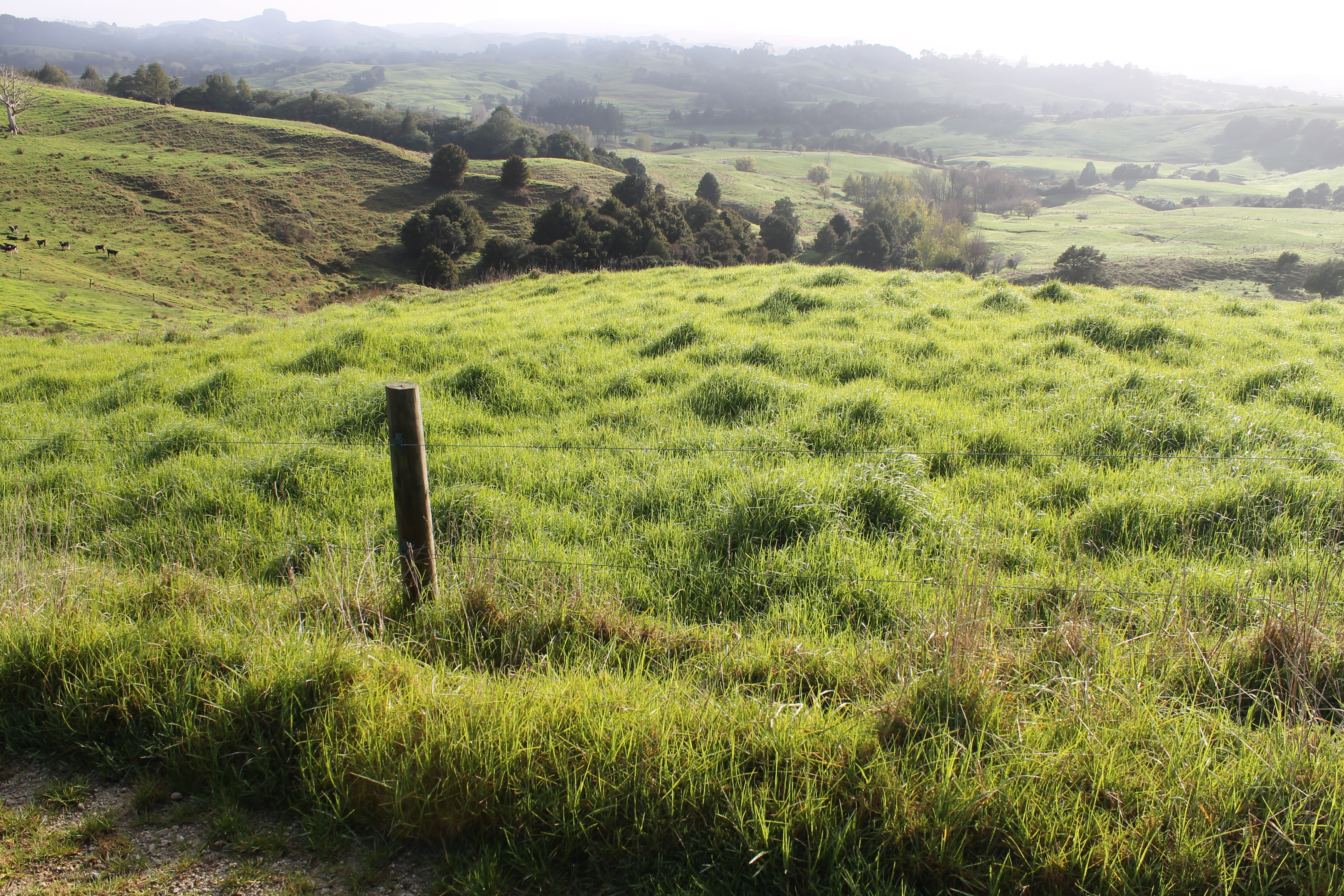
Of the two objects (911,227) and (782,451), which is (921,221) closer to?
Result: (911,227)

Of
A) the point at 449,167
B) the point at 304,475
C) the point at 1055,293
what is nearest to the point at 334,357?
the point at 304,475

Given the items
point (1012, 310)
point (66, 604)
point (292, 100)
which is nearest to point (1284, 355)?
point (1012, 310)

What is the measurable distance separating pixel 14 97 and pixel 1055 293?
82.1m

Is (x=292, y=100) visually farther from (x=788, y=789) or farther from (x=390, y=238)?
(x=788, y=789)

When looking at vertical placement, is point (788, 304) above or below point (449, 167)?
below

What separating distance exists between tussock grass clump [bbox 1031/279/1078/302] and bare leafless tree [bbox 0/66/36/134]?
77916 millimetres

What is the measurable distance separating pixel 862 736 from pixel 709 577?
5.60 feet

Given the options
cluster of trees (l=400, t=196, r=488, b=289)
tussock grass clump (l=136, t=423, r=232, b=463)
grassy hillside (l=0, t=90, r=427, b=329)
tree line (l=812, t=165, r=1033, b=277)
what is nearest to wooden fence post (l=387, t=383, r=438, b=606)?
tussock grass clump (l=136, t=423, r=232, b=463)

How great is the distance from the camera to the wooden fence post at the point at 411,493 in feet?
12.1

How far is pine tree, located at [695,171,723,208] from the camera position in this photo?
80438mm

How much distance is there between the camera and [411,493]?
3869 mm

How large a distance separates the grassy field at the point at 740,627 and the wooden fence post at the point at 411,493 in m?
0.16

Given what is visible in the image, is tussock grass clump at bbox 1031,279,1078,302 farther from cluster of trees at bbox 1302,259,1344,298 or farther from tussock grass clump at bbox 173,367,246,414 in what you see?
cluster of trees at bbox 1302,259,1344,298

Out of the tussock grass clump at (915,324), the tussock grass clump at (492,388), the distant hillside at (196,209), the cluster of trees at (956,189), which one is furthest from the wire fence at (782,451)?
the cluster of trees at (956,189)
